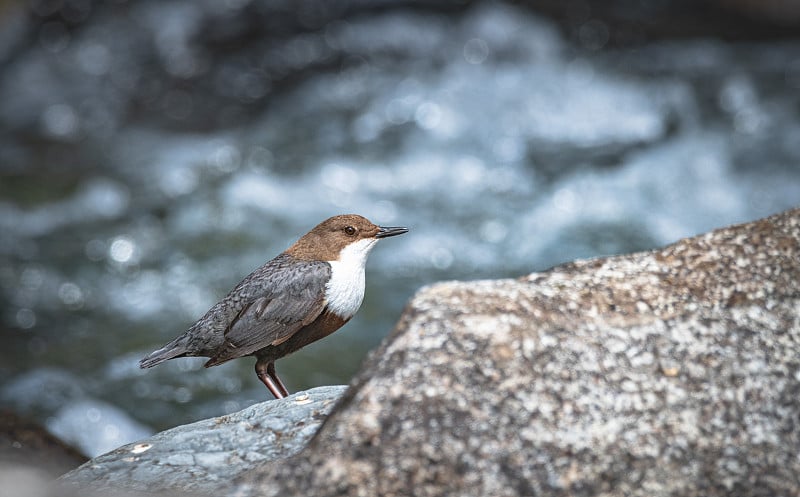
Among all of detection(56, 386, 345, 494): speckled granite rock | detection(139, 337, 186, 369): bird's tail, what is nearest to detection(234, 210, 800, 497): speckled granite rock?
detection(56, 386, 345, 494): speckled granite rock

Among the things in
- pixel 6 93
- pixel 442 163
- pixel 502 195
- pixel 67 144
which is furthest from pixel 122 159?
pixel 502 195

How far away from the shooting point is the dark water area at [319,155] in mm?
6980

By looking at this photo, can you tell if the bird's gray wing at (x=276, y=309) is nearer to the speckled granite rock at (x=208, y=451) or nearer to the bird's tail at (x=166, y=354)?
the bird's tail at (x=166, y=354)

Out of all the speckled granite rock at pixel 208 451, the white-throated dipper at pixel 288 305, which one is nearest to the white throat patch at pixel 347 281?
the white-throated dipper at pixel 288 305

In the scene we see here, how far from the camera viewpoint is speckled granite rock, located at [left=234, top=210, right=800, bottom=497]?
211 cm

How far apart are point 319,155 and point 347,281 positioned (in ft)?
18.7

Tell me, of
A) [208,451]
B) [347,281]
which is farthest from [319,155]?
[208,451]

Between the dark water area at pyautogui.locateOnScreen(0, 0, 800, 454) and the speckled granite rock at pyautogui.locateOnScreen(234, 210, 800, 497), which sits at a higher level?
the dark water area at pyautogui.locateOnScreen(0, 0, 800, 454)

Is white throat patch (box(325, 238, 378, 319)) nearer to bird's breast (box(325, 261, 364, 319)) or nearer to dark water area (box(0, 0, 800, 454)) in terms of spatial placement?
bird's breast (box(325, 261, 364, 319))

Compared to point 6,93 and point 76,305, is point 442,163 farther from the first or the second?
point 6,93

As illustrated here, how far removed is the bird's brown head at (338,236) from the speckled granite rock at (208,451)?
0.81 metres

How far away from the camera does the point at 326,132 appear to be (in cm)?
944

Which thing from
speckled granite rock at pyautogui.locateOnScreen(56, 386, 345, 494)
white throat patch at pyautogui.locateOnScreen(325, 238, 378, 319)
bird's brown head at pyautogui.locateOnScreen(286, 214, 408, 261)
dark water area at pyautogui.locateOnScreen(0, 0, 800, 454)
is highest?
dark water area at pyautogui.locateOnScreen(0, 0, 800, 454)

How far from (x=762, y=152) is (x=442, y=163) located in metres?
3.03
